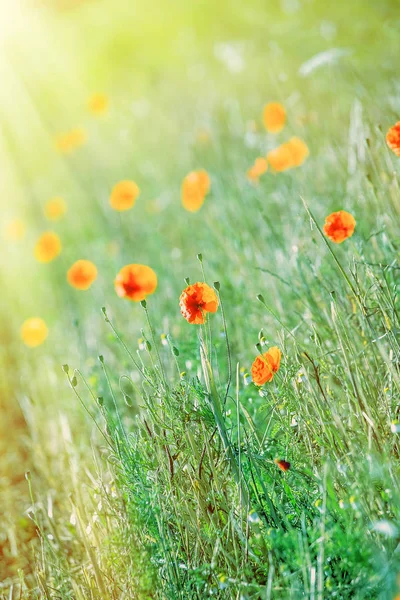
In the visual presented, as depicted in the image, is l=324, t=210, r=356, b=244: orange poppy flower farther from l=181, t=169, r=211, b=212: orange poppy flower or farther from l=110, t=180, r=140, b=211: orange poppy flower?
l=110, t=180, r=140, b=211: orange poppy flower

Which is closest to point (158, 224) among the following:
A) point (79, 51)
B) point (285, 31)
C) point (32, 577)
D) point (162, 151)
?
point (162, 151)

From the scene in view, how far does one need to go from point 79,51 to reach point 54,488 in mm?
5870

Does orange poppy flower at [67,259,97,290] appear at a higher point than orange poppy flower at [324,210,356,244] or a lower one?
higher

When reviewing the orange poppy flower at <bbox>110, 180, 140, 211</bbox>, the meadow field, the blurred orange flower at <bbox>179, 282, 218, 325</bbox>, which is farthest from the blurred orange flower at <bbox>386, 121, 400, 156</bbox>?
the orange poppy flower at <bbox>110, 180, 140, 211</bbox>

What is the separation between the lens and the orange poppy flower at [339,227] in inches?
59.6

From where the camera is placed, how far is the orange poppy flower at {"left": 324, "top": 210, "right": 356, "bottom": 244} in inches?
59.6

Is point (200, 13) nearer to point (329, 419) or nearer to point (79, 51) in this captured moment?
point (79, 51)

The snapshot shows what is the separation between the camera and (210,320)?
216 cm

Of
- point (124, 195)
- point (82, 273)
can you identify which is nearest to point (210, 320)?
point (82, 273)

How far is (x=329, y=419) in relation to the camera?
4.44ft

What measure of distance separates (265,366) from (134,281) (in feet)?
2.10

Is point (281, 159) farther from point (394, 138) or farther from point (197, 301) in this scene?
point (197, 301)

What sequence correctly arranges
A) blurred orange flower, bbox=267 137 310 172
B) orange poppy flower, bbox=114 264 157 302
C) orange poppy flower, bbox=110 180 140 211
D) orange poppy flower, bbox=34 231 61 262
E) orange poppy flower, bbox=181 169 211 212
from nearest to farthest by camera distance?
orange poppy flower, bbox=114 264 157 302, blurred orange flower, bbox=267 137 310 172, orange poppy flower, bbox=181 169 211 212, orange poppy flower, bbox=110 180 140 211, orange poppy flower, bbox=34 231 61 262

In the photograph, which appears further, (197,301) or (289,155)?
(289,155)
